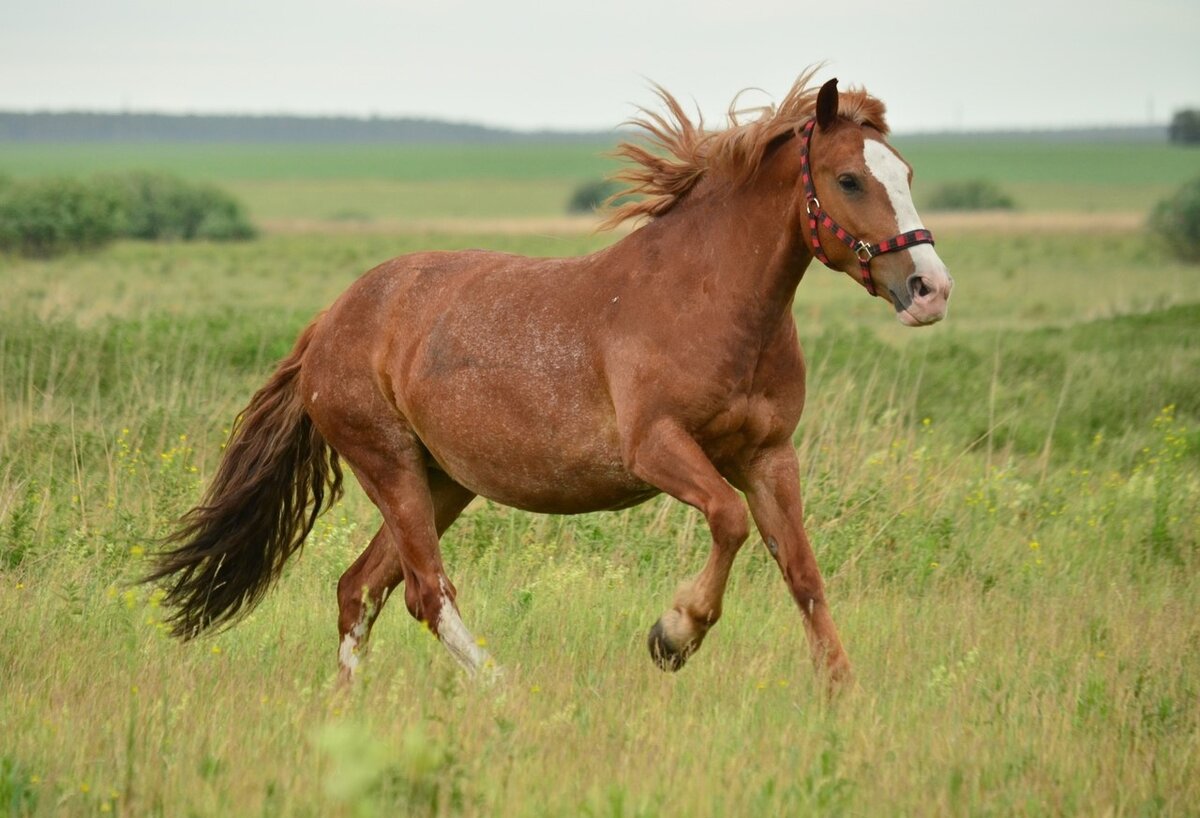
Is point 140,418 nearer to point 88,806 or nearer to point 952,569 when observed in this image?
point 952,569

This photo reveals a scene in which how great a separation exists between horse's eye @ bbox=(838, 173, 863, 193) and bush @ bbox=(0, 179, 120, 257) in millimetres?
42471

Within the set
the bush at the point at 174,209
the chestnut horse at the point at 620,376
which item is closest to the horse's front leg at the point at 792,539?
the chestnut horse at the point at 620,376

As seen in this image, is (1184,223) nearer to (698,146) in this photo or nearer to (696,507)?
(698,146)

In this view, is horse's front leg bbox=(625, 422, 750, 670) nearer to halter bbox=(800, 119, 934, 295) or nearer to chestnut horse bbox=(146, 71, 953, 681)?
chestnut horse bbox=(146, 71, 953, 681)

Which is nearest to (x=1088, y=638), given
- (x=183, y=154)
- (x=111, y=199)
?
(x=111, y=199)

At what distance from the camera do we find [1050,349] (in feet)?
51.8

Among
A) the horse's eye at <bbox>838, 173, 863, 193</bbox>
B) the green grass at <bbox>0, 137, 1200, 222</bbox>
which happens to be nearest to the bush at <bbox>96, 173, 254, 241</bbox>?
the green grass at <bbox>0, 137, 1200, 222</bbox>

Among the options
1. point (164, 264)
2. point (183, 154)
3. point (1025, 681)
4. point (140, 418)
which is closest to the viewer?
point (1025, 681)

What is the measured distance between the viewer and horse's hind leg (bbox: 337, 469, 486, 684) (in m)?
5.89

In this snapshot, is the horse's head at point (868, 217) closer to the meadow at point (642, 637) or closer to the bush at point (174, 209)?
the meadow at point (642, 637)

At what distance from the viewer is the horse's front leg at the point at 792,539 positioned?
17.4ft

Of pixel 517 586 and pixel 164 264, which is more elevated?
pixel 517 586

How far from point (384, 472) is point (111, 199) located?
49.8 metres

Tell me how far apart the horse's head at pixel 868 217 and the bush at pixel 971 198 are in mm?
88043
